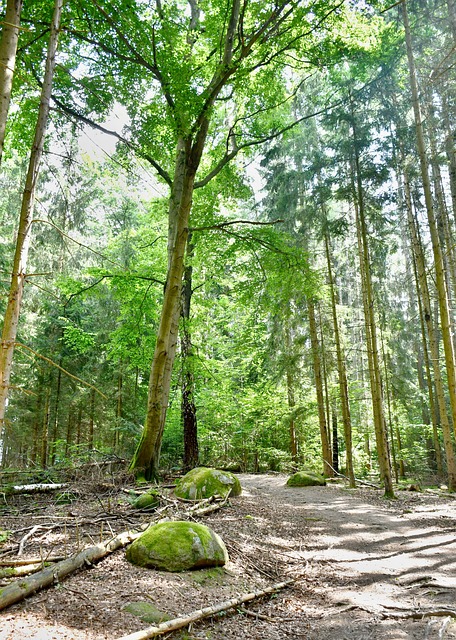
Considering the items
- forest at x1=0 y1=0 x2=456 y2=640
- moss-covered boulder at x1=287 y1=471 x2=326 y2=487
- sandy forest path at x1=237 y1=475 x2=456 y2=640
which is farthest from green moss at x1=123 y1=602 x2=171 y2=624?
moss-covered boulder at x1=287 y1=471 x2=326 y2=487

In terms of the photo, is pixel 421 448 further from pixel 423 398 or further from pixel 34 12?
pixel 34 12

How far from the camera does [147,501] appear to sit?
19.9 feet

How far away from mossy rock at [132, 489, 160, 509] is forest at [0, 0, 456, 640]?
4cm

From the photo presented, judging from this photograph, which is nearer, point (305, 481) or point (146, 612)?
point (146, 612)

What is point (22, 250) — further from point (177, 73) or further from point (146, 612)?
point (177, 73)

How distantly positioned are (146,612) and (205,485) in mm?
4399

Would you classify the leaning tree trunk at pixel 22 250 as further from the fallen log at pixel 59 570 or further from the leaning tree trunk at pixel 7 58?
the fallen log at pixel 59 570

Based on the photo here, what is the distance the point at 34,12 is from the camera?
6.90 meters

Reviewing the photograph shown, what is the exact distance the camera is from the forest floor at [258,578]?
3.08m

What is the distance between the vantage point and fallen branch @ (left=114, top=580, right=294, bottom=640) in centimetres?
276

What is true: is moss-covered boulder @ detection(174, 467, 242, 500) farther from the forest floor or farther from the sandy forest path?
the sandy forest path

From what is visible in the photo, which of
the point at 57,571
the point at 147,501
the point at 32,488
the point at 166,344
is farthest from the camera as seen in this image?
the point at 166,344

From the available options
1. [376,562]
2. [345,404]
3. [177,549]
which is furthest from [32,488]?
[345,404]

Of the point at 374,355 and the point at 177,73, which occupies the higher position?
the point at 177,73
